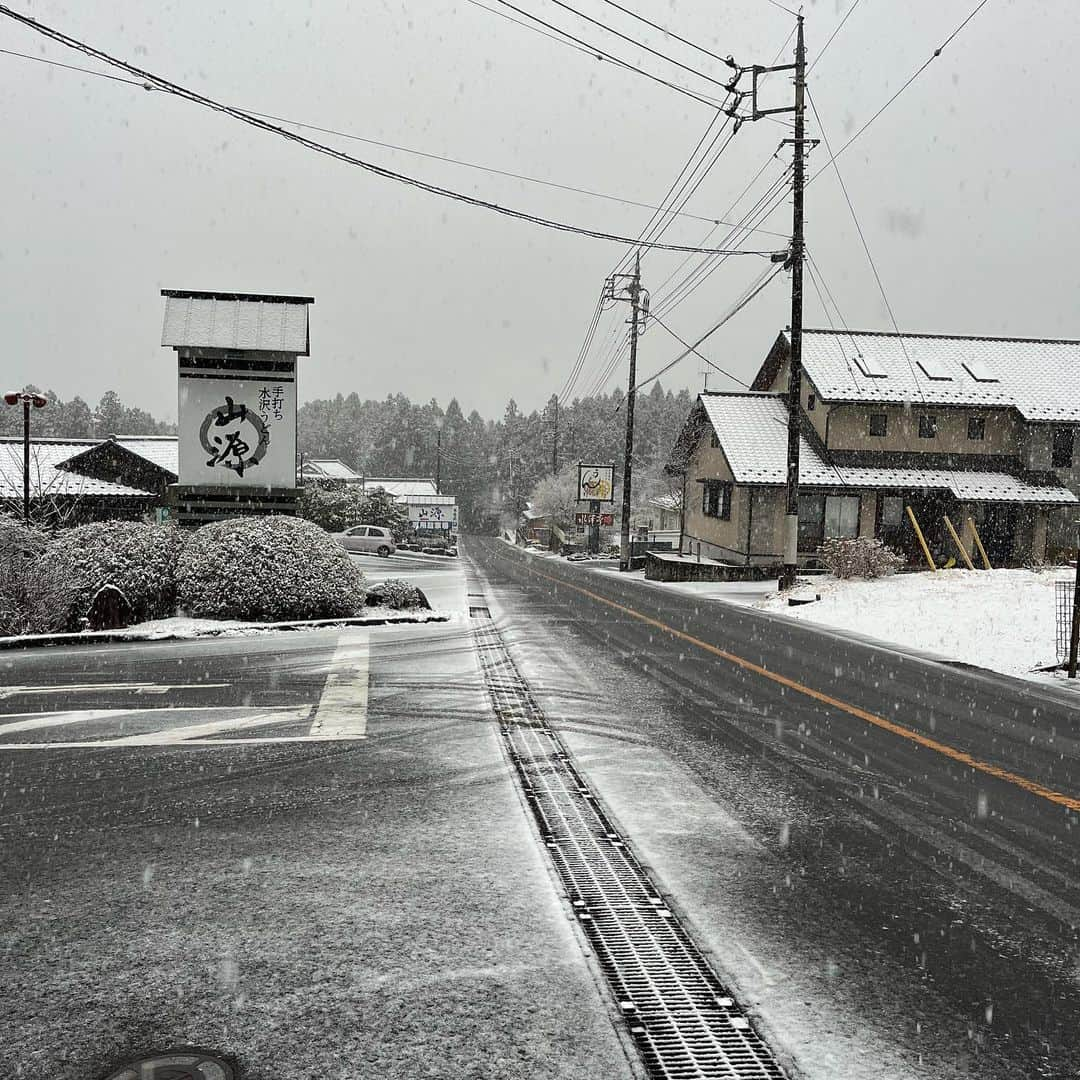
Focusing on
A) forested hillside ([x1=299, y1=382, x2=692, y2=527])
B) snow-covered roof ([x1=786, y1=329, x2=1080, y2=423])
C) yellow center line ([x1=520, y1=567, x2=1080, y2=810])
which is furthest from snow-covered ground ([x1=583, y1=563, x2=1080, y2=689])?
forested hillside ([x1=299, y1=382, x2=692, y2=527])

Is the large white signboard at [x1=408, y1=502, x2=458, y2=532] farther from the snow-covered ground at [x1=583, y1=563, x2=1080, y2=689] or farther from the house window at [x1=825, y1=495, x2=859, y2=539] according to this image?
the snow-covered ground at [x1=583, y1=563, x2=1080, y2=689]

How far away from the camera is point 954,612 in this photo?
55.9 ft

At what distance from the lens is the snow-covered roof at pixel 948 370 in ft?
109

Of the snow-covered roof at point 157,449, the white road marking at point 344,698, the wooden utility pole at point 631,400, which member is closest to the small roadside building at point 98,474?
the snow-covered roof at point 157,449

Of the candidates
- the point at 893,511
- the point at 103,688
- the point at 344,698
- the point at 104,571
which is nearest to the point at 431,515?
the point at 893,511

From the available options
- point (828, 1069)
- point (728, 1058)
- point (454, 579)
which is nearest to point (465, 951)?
point (728, 1058)

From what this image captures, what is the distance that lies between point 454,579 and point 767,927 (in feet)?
79.3

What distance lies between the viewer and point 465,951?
355 centimetres

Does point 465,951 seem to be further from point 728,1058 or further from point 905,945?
point 905,945

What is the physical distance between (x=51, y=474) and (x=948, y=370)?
1480 inches

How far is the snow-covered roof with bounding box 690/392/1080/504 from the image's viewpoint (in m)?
32.2

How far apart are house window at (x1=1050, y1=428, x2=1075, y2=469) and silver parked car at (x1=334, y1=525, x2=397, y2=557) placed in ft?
101

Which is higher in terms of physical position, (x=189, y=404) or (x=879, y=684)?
(x=189, y=404)

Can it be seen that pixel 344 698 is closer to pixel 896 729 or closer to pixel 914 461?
pixel 896 729
